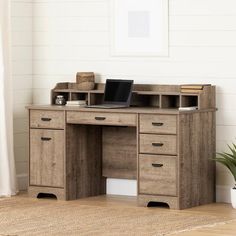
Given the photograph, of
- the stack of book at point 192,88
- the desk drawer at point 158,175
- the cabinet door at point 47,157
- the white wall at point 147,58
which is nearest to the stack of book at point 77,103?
the cabinet door at point 47,157

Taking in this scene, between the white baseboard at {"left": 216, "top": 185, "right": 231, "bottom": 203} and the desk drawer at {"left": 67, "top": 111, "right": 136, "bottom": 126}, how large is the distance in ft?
3.08

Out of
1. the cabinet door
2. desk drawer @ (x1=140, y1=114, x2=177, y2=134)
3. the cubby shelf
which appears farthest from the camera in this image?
the cabinet door

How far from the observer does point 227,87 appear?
7789 millimetres

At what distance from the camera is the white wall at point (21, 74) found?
8.52 meters

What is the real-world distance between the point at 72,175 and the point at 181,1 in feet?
5.65

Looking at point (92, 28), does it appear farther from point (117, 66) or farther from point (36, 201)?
point (36, 201)

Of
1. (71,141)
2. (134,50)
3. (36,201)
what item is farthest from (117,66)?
(36,201)

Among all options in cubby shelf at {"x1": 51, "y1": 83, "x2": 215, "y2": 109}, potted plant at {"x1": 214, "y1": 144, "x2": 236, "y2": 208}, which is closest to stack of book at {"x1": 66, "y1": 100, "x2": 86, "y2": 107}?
cubby shelf at {"x1": 51, "y1": 83, "x2": 215, "y2": 109}

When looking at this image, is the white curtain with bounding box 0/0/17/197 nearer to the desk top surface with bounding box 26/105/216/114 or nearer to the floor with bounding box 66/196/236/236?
the desk top surface with bounding box 26/105/216/114

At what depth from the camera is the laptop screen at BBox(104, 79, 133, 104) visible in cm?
797

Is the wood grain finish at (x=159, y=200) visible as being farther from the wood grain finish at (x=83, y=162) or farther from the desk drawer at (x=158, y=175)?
the wood grain finish at (x=83, y=162)

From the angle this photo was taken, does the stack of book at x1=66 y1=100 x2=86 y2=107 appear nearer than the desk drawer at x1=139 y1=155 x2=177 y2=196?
No

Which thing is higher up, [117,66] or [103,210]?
[117,66]

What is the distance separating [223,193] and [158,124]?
2.87ft
